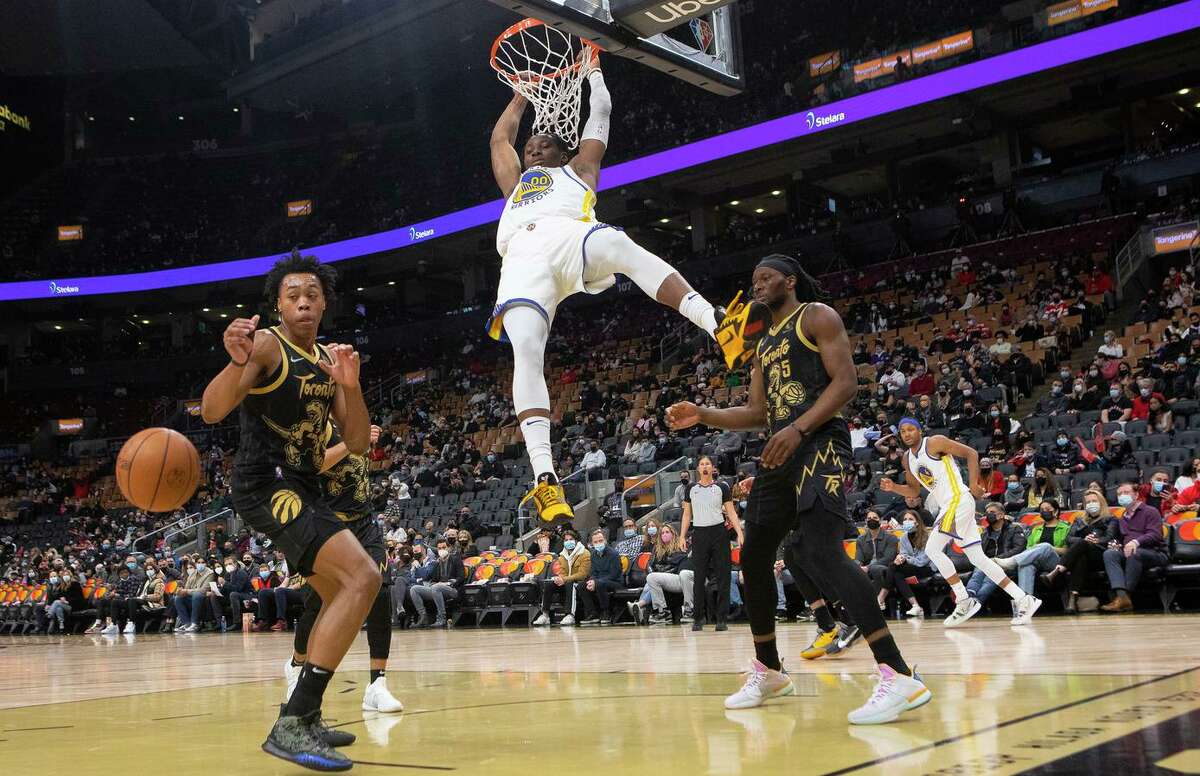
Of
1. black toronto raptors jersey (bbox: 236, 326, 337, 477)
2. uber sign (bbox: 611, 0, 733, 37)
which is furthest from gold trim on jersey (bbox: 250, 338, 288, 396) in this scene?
uber sign (bbox: 611, 0, 733, 37)

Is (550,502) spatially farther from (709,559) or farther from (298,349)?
(709,559)

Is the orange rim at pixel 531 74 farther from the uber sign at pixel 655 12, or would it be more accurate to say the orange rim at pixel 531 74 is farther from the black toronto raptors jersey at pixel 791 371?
the black toronto raptors jersey at pixel 791 371

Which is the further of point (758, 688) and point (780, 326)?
point (780, 326)

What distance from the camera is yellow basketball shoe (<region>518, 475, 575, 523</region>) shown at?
16.2ft

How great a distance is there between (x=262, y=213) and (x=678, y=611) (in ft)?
94.2

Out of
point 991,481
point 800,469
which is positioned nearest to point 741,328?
point 800,469

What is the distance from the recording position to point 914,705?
3.91 m

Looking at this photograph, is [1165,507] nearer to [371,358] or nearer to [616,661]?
[616,661]

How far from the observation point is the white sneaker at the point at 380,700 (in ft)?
16.3

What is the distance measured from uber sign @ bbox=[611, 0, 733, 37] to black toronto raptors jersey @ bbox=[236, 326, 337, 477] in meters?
3.01

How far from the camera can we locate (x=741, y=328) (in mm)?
4617

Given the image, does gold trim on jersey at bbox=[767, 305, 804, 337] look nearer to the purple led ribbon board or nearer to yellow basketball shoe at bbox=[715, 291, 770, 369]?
yellow basketball shoe at bbox=[715, 291, 770, 369]

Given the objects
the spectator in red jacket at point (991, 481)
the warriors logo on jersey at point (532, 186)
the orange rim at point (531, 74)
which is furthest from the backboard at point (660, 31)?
the spectator in red jacket at point (991, 481)

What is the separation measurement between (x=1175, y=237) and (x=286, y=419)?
20.3 meters
